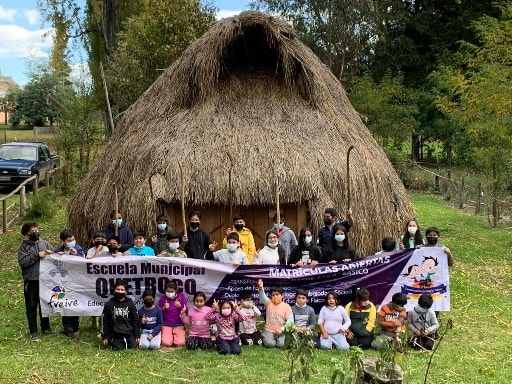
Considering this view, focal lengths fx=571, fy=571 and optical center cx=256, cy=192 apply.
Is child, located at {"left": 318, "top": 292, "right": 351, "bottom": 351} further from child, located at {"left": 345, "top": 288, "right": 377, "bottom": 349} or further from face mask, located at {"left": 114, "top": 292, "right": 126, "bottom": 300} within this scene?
face mask, located at {"left": 114, "top": 292, "right": 126, "bottom": 300}

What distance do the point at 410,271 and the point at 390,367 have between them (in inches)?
156

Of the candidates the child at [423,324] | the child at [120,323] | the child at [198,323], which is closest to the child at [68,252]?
the child at [120,323]

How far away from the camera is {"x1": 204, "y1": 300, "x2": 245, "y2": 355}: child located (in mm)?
7137

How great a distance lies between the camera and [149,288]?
7770 mm

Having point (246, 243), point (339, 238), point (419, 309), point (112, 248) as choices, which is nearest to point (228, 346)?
point (246, 243)

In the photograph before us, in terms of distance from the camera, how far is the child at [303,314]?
746 cm

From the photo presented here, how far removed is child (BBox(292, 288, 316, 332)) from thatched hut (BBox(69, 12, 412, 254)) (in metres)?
2.59

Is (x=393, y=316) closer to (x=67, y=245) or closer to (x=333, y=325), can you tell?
(x=333, y=325)

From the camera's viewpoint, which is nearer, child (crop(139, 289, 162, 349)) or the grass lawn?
the grass lawn

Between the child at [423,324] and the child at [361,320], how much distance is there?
0.50 m

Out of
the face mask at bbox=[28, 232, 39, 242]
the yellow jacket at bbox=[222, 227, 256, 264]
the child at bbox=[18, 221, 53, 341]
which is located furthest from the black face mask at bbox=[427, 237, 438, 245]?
the face mask at bbox=[28, 232, 39, 242]

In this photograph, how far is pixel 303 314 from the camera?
7.50 metres

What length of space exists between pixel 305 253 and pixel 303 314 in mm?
1034

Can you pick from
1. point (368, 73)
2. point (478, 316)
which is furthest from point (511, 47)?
point (478, 316)
